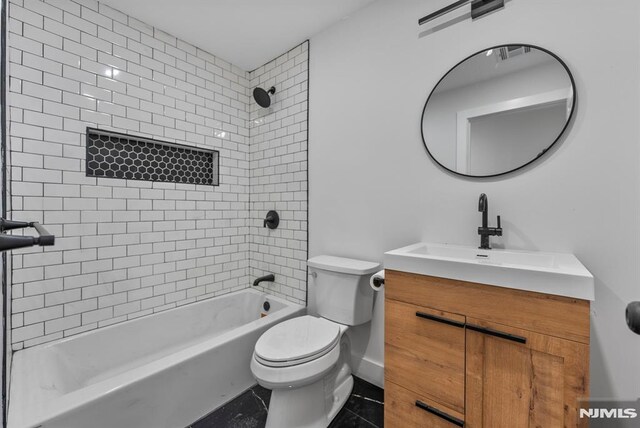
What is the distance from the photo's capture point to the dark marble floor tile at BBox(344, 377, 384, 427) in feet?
5.26

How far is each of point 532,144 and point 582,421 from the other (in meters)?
1.12

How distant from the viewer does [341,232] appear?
6.74 ft

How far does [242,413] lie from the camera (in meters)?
Result: 1.64

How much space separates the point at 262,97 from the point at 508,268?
222 cm

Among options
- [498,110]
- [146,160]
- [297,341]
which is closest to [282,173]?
[146,160]

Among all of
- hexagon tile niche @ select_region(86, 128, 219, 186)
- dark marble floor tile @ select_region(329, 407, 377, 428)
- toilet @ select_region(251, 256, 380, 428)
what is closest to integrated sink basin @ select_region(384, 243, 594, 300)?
toilet @ select_region(251, 256, 380, 428)

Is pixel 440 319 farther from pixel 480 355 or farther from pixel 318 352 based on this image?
pixel 318 352

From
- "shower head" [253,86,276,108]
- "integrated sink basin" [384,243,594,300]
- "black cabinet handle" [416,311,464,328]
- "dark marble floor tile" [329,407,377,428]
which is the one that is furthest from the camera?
"shower head" [253,86,276,108]

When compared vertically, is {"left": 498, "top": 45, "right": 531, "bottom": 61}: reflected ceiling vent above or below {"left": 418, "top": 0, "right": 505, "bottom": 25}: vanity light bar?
below

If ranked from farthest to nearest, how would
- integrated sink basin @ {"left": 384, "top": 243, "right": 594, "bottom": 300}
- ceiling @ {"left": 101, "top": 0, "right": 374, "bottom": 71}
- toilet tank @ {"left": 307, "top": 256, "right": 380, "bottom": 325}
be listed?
ceiling @ {"left": 101, "top": 0, "right": 374, "bottom": 71} < toilet tank @ {"left": 307, "top": 256, "right": 380, "bottom": 325} < integrated sink basin @ {"left": 384, "top": 243, "right": 594, "bottom": 300}

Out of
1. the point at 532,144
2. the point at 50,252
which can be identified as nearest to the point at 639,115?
the point at 532,144

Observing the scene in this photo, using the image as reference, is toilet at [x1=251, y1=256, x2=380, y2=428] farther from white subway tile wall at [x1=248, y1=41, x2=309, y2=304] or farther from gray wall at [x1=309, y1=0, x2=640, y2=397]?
white subway tile wall at [x1=248, y1=41, x2=309, y2=304]

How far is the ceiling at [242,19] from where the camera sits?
189 cm

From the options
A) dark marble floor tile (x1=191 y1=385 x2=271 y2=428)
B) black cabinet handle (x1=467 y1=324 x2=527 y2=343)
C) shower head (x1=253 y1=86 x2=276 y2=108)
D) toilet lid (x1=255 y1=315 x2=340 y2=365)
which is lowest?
dark marble floor tile (x1=191 y1=385 x2=271 y2=428)
